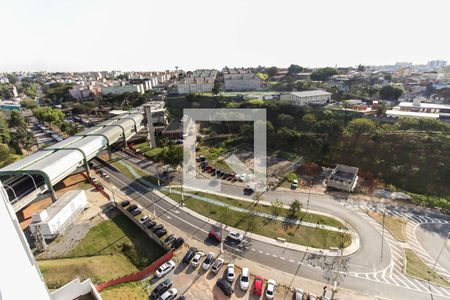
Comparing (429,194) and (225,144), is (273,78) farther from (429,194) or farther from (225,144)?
(429,194)

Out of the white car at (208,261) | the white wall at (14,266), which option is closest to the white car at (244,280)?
the white car at (208,261)

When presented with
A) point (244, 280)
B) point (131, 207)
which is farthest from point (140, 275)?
point (131, 207)

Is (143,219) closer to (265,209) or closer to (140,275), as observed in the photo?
(140,275)

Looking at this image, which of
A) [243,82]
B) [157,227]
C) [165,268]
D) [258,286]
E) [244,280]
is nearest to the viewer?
[258,286]

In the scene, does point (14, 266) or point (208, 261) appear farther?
point (208, 261)

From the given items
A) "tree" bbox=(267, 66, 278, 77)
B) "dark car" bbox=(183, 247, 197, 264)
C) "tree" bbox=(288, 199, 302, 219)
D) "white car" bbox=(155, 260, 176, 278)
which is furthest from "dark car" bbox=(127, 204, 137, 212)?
"tree" bbox=(267, 66, 278, 77)

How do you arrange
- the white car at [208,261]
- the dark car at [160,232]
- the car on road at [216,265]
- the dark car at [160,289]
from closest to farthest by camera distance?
the dark car at [160,289] < the car on road at [216,265] < the white car at [208,261] < the dark car at [160,232]

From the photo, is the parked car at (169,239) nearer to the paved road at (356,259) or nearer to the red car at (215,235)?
the paved road at (356,259)
